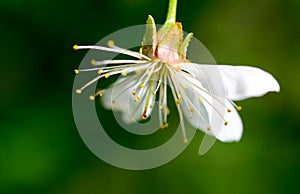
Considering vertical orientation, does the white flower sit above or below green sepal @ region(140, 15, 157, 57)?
below

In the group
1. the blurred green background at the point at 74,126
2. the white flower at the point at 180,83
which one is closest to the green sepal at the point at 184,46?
the white flower at the point at 180,83

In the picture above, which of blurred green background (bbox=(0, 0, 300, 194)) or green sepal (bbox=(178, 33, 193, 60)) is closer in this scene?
green sepal (bbox=(178, 33, 193, 60))

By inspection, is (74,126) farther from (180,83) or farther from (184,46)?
(184,46)

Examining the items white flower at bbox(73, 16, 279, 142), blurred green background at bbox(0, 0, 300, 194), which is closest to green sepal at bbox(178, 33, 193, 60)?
white flower at bbox(73, 16, 279, 142)

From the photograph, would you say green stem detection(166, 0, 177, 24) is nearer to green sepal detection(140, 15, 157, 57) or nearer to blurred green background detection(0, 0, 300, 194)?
green sepal detection(140, 15, 157, 57)
